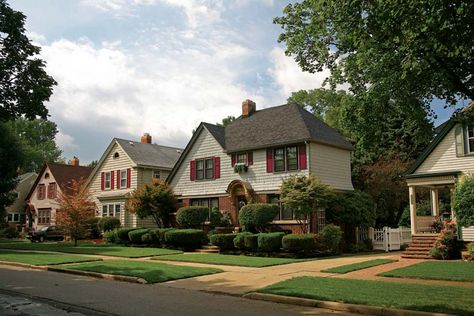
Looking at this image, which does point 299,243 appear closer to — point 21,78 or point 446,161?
point 446,161

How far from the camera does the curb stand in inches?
352

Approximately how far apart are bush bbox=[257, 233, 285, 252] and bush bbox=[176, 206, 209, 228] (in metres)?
7.35

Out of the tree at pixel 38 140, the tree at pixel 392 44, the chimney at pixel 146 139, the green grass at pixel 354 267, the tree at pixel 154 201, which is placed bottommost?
the green grass at pixel 354 267

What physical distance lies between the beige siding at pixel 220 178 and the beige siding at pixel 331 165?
103cm

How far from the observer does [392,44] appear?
13.0 meters

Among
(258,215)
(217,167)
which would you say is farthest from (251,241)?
(217,167)

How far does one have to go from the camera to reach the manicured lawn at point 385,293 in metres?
9.31

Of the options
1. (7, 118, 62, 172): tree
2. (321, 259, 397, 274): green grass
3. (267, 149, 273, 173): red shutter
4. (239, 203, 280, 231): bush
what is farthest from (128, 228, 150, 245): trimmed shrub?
(7, 118, 62, 172): tree

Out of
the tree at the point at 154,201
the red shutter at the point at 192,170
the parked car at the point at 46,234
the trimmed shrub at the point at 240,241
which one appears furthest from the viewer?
the parked car at the point at 46,234

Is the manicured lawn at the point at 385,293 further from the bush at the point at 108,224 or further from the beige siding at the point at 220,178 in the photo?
the bush at the point at 108,224

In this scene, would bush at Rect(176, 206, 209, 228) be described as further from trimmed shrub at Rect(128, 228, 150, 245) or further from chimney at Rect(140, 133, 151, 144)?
chimney at Rect(140, 133, 151, 144)

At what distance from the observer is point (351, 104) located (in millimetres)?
16234

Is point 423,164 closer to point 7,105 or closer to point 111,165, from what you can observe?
point 7,105

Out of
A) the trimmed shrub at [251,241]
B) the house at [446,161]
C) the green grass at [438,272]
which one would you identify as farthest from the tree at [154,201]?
the green grass at [438,272]
